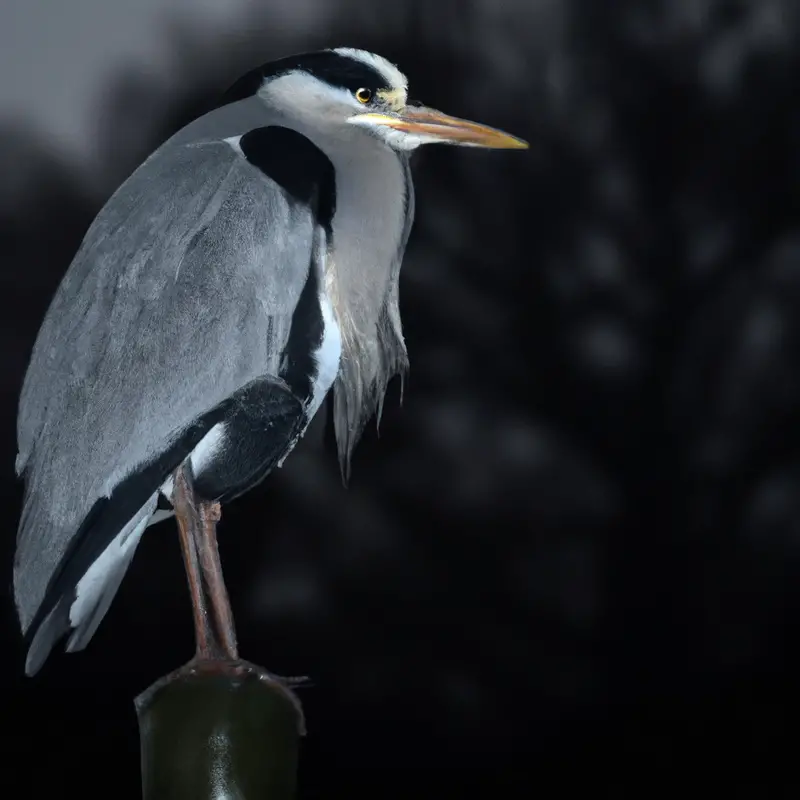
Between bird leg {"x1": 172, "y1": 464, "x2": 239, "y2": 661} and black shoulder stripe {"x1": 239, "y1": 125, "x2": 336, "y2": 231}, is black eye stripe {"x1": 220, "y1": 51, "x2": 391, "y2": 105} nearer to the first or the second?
black shoulder stripe {"x1": 239, "y1": 125, "x2": 336, "y2": 231}

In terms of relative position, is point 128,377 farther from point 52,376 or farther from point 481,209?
point 481,209

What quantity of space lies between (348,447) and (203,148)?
0.34 metres

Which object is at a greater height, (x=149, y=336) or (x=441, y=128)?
(x=441, y=128)

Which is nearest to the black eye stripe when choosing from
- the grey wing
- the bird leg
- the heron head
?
the heron head

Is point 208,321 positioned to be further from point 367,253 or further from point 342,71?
point 342,71

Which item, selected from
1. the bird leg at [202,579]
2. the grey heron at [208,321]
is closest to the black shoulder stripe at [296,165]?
the grey heron at [208,321]

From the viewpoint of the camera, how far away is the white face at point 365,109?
1.06 meters

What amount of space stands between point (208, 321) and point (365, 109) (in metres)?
0.27

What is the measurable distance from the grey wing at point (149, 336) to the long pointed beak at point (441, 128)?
0.15 meters

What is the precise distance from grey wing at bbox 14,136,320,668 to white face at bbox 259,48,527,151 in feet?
0.37

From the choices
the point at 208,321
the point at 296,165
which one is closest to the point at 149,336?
the point at 208,321

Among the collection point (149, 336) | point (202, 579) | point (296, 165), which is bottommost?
point (202, 579)

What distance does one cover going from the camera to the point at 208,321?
0.94 m

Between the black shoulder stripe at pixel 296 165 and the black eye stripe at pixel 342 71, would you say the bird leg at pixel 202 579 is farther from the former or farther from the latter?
the black eye stripe at pixel 342 71
